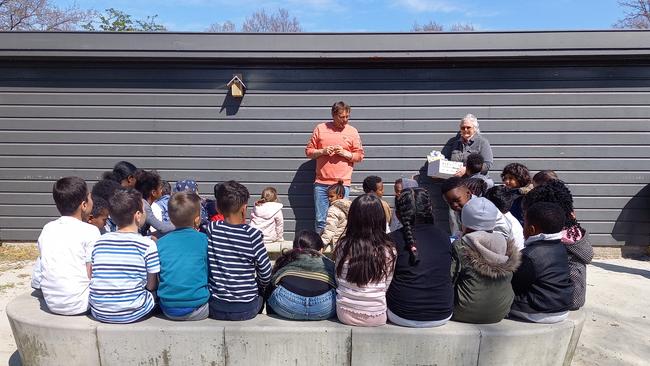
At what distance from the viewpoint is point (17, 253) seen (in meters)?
6.43

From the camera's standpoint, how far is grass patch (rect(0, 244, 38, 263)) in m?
6.23

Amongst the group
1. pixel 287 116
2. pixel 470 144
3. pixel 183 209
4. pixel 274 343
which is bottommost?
pixel 274 343

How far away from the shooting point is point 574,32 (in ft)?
Answer: 19.4

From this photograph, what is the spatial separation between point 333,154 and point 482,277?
302cm

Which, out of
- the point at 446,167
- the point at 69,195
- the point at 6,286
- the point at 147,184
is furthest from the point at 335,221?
the point at 6,286

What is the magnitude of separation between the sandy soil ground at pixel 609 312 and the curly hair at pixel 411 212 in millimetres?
1680

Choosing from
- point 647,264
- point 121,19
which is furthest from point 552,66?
point 121,19

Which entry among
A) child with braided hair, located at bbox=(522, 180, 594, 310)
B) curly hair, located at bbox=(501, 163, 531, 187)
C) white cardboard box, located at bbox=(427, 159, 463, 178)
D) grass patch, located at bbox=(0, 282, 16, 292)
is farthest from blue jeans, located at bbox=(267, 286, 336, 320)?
grass patch, located at bbox=(0, 282, 16, 292)

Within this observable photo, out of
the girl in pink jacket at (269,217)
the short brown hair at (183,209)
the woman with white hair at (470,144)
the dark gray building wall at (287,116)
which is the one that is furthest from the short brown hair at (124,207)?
the woman with white hair at (470,144)

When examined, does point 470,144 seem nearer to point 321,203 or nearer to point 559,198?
point 321,203

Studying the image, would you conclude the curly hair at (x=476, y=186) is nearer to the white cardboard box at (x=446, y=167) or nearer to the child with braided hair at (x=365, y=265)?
the white cardboard box at (x=446, y=167)

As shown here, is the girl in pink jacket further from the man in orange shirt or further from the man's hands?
the man's hands

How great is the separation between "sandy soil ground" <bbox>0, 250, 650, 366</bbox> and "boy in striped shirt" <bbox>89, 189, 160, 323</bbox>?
44.0 inches

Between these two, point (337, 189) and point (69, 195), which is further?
point (337, 189)
